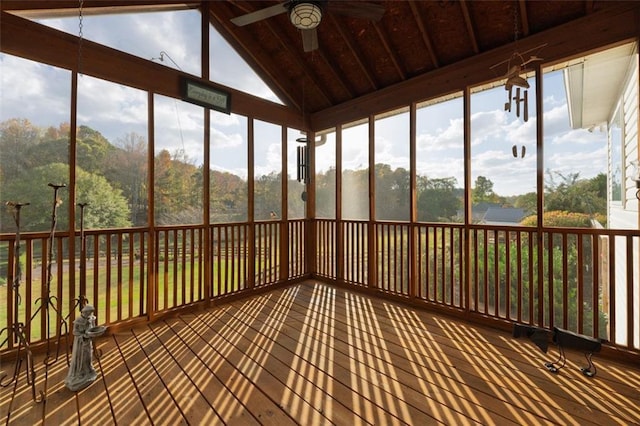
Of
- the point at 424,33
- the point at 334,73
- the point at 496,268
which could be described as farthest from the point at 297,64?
the point at 496,268

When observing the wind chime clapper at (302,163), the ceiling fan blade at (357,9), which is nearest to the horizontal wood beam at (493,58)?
the wind chime clapper at (302,163)

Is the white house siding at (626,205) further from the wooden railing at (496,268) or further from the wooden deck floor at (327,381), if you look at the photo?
the wooden deck floor at (327,381)

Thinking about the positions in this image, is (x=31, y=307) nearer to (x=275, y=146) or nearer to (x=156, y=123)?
(x=156, y=123)

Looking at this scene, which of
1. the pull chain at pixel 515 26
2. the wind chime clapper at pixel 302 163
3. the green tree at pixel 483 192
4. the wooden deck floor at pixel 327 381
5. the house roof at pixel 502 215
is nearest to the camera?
the wooden deck floor at pixel 327 381

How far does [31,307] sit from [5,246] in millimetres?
612

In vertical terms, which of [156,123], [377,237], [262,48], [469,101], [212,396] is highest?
[262,48]

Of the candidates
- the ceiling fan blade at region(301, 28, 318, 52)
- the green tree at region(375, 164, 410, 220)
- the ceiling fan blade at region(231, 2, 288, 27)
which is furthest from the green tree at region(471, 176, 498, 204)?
the ceiling fan blade at region(231, 2, 288, 27)

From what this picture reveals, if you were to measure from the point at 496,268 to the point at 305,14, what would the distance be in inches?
129

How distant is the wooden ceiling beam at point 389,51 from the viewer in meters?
3.62

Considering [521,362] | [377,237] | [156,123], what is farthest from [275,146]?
[521,362]

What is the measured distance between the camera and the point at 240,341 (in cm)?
284

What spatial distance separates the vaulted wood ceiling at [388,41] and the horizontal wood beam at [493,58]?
0.03 ft

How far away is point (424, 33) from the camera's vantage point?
340cm

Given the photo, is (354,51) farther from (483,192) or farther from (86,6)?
(86,6)
